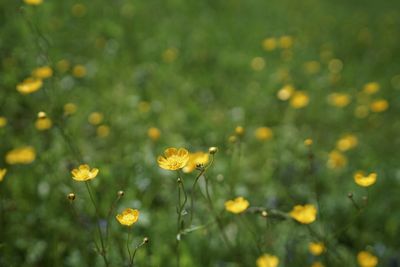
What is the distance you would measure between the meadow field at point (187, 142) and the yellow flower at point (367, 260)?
0.01m

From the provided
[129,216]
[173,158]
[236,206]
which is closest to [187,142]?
[236,206]

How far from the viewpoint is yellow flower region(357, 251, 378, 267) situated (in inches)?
85.6

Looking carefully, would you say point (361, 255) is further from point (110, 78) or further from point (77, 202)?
point (110, 78)

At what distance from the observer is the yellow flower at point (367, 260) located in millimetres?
2174

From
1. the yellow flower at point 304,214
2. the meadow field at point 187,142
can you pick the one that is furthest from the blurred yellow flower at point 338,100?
the yellow flower at point 304,214

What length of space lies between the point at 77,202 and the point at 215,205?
916 mm

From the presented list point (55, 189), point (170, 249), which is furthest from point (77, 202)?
point (170, 249)

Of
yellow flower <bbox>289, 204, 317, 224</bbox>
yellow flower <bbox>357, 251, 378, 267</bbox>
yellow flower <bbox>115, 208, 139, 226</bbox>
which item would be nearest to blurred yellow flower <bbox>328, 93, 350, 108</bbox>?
yellow flower <bbox>357, 251, 378, 267</bbox>

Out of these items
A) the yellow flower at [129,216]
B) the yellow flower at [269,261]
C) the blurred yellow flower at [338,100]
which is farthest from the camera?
the blurred yellow flower at [338,100]

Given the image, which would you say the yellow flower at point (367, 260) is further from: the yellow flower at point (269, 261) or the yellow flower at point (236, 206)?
the yellow flower at point (236, 206)

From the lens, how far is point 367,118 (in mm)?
4125

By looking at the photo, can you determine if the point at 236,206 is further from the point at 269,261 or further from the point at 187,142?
the point at 187,142

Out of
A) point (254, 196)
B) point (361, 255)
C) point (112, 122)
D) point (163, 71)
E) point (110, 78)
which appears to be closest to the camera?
point (361, 255)

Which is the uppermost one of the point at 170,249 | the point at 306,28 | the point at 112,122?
the point at 306,28
